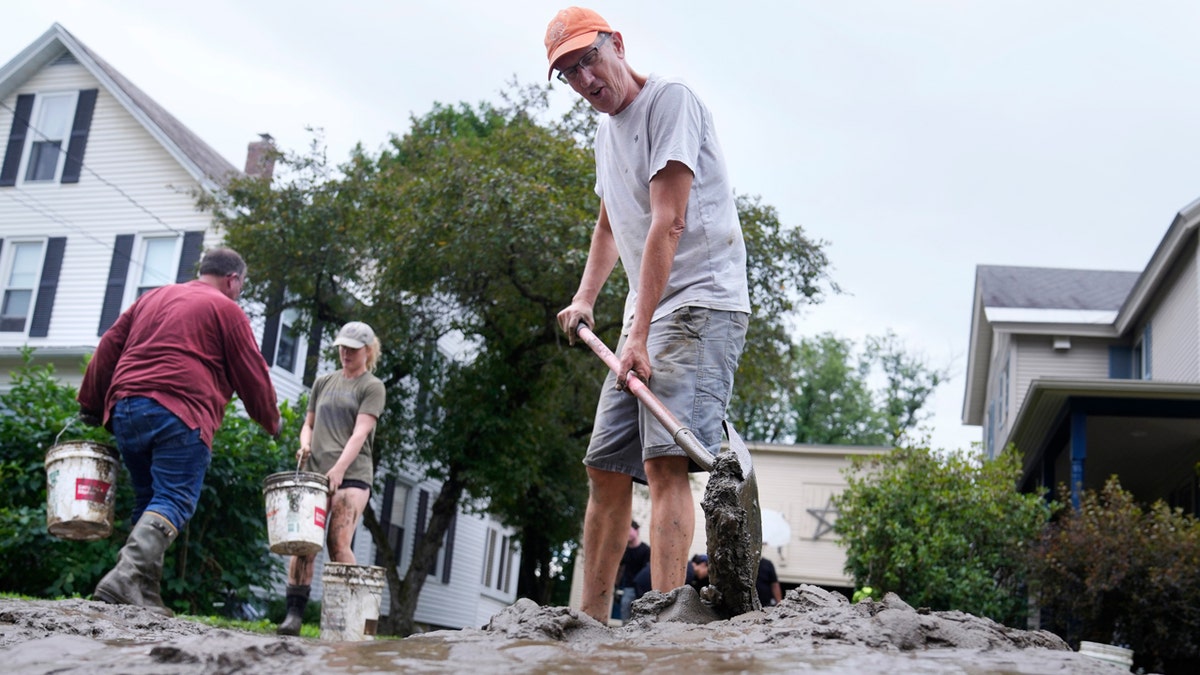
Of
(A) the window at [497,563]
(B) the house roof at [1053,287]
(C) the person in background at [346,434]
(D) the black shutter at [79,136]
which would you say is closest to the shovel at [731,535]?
(C) the person in background at [346,434]

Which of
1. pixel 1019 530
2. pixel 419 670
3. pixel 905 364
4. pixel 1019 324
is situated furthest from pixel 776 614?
pixel 905 364

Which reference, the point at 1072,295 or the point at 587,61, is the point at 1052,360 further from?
the point at 587,61

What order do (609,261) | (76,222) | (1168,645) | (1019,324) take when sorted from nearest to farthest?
(609,261), (1168,645), (1019,324), (76,222)

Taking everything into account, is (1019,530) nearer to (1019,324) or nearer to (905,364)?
(1019,324)

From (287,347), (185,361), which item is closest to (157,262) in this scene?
(287,347)

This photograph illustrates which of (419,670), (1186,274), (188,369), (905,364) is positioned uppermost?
(905,364)

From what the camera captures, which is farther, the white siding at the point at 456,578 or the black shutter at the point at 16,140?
the white siding at the point at 456,578

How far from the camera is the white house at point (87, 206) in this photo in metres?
22.4

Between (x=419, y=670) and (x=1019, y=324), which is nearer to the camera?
(x=419, y=670)

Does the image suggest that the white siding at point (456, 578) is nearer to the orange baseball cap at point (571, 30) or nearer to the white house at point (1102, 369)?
the white house at point (1102, 369)

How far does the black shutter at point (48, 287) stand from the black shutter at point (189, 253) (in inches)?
98.7

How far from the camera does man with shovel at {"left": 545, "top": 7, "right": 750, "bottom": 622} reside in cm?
424

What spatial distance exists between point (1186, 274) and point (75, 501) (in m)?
15.5

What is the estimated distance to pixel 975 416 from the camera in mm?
31906
